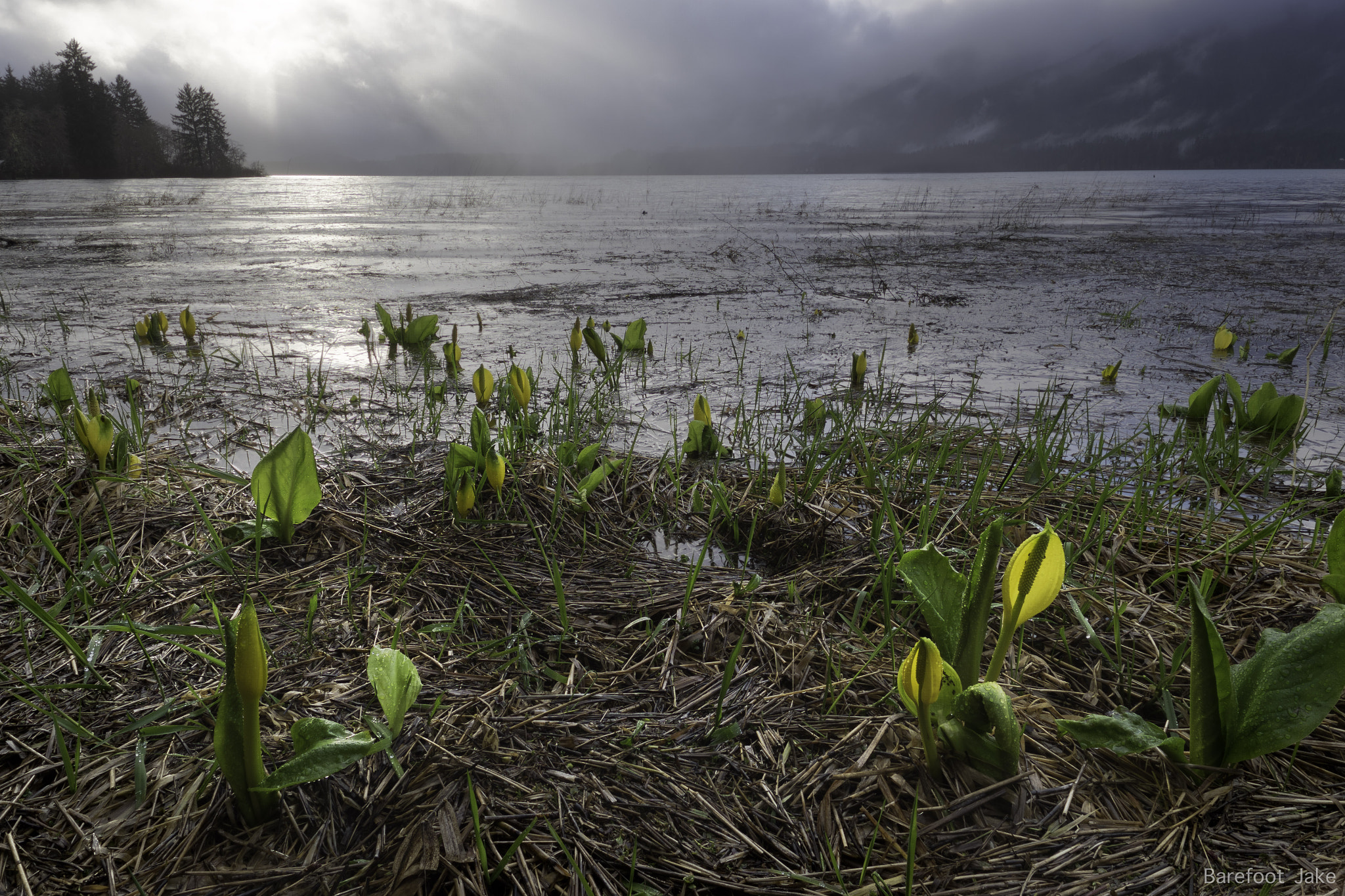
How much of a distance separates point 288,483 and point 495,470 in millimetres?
534

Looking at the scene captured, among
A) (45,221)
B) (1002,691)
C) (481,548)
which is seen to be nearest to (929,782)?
(1002,691)

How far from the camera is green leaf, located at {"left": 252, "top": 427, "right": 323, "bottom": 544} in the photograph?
5.57ft

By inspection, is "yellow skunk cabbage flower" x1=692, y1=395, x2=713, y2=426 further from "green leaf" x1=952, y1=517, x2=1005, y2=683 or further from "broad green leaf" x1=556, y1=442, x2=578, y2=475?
"green leaf" x1=952, y1=517, x2=1005, y2=683

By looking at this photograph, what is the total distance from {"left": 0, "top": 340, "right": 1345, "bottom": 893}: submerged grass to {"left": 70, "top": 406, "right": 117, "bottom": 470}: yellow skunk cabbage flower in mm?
107

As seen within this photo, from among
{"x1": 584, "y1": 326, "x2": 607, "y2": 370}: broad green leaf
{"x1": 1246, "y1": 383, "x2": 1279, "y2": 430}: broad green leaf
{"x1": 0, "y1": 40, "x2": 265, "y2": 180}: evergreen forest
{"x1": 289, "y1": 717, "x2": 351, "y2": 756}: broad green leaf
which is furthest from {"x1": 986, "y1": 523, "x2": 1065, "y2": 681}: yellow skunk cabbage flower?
{"x1": 0, "y1": 40, "x2": 265, "y2": 180}: evergreen forest

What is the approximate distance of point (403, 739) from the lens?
114 cm

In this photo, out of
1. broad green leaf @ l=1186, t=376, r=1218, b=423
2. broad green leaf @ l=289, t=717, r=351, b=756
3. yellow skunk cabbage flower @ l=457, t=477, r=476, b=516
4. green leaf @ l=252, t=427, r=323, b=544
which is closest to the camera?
broad green leaf @ l=289, t=717, r=351, b=756

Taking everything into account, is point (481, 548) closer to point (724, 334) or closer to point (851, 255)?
point (724, 334)

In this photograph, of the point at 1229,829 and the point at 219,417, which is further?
the point at 219,417

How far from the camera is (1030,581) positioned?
3.51 feet

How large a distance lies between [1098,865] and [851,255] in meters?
9.52

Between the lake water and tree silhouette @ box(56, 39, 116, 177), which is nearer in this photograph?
the lake water

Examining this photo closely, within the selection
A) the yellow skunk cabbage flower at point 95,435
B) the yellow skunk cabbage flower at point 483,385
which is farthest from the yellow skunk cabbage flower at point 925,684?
the yellow skunk cabbage flower at point 95,435

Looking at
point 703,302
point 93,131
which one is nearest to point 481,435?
point 703,302
